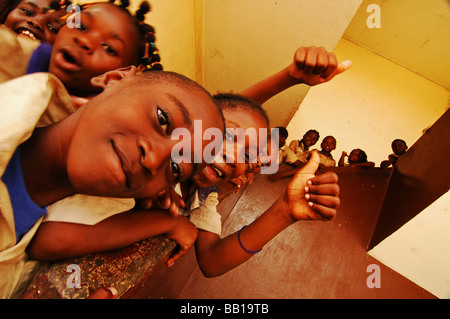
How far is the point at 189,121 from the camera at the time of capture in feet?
2.39

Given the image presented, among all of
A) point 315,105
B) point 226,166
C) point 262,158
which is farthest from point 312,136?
A: point 226,166

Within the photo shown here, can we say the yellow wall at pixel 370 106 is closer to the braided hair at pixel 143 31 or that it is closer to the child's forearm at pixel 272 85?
the child's forearm at pixel 272 85

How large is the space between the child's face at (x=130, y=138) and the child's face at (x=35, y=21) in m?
0.63

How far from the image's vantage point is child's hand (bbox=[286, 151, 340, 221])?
94 centimetres

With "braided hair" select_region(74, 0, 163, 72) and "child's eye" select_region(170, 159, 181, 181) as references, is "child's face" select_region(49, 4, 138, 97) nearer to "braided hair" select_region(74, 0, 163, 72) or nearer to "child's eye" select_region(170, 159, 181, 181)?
"braided hair" select_region(74, 0, 163, 72)

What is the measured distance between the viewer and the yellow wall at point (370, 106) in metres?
3.83

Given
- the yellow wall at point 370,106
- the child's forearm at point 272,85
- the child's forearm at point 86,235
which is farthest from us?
the yellow wall at point 370,106

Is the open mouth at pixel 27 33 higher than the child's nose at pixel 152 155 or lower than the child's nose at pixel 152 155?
lower

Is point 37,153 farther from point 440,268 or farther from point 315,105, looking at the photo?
point 315,105

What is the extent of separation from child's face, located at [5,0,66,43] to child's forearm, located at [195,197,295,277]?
3.76 feet

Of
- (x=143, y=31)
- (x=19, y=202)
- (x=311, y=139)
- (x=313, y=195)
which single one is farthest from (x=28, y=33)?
(x=311, y=139)

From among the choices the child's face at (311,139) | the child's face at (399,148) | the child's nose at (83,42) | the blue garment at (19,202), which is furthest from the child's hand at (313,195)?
the child's face at (399,148)

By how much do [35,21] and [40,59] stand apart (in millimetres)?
245
